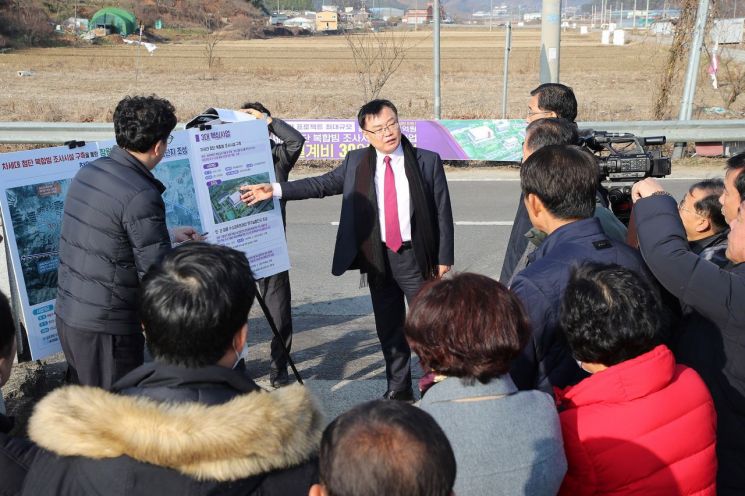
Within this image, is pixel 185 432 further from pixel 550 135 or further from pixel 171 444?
→ pixel 550 135

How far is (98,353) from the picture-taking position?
3.96 metres

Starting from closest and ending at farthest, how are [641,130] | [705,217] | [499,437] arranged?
[499,437], [705,217], [641,130]

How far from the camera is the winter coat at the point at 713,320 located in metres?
2.66

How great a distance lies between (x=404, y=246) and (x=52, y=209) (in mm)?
2029

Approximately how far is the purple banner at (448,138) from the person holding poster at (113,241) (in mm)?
10014

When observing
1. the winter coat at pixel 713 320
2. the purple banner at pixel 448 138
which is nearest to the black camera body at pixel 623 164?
the winter coat at pixel 713 320

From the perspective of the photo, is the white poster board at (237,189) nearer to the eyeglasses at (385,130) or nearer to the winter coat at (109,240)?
the eyeglasses at (385,130)

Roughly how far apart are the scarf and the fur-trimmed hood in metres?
3.07

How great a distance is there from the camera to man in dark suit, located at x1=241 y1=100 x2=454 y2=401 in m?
4.96

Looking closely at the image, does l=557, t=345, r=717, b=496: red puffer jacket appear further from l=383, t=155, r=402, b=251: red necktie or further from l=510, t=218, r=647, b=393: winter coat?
l=383, t=155, r=402, b=251: red necktie

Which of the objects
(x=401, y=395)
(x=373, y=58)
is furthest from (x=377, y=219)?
(x=373, y=58)

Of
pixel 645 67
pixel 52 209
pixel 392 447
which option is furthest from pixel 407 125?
pixel 645 67

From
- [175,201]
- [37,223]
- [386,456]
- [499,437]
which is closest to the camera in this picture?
[386,456]

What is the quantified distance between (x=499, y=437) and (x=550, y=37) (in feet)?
38.9
